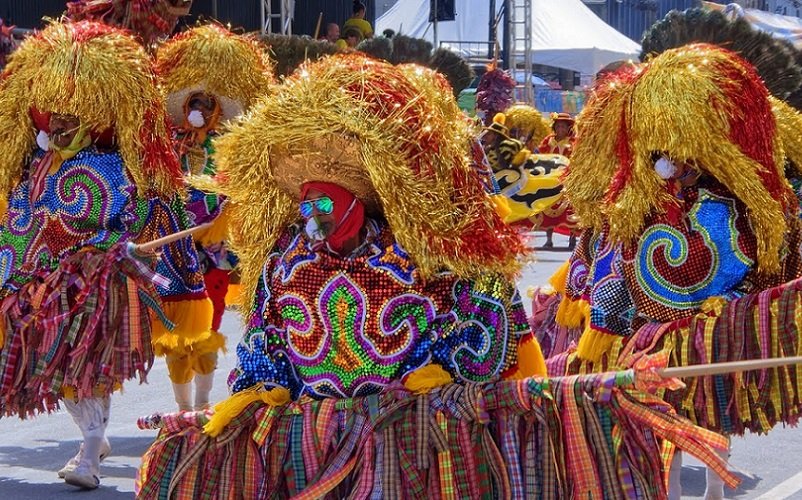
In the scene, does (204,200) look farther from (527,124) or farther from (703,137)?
(527,124)

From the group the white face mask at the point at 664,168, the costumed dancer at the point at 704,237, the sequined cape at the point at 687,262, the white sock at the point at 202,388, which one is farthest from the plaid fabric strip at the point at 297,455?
the white sock at the point at 202,388

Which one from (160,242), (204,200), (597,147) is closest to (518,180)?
(204,200)

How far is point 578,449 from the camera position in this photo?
3.61 m

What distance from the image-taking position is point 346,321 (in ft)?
12.6

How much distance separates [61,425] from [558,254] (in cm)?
889

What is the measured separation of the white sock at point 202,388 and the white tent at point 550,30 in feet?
61.2

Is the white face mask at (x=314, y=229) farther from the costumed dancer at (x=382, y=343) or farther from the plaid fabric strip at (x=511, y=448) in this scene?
the plaid fabric strip at (x=511, y=448)

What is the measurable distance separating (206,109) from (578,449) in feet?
12.9

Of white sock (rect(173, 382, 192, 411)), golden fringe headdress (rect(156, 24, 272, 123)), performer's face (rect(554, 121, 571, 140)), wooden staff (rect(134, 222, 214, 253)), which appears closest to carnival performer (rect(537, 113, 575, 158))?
performer's face (rect(554, 121, 571, 140))

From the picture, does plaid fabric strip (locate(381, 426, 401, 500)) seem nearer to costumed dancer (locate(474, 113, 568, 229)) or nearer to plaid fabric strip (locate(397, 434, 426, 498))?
plaid fabric strip (locate(397, 434, 426, 498))

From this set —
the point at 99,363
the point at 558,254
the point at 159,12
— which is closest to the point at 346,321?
the point at 99,363

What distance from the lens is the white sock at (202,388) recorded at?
699 cm

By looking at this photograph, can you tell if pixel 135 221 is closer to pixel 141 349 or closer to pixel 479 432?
pixel 141 349

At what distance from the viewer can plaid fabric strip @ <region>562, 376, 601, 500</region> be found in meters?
3.61
